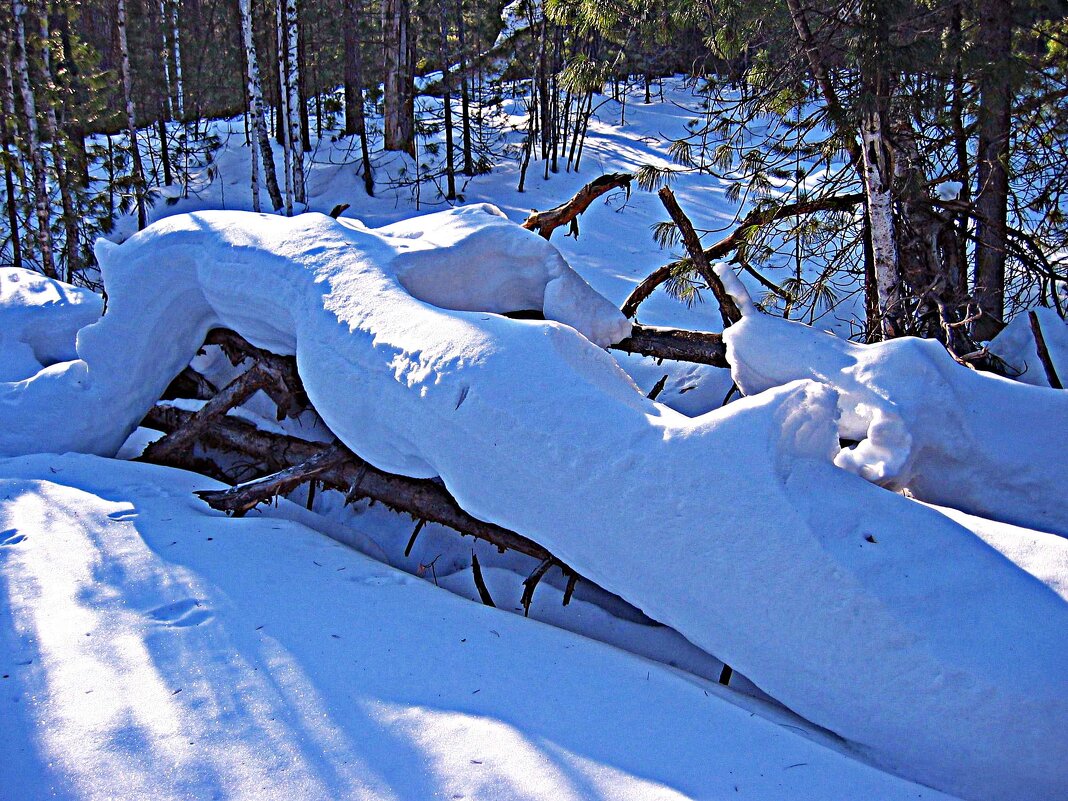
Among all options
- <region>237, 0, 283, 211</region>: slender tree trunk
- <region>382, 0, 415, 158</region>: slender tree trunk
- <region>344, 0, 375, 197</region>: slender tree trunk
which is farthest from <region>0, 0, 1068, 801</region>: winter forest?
<region>382, 0, 415, 158</region>: slender tree trunk

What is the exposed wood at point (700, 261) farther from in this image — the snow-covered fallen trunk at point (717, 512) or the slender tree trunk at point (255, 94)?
the slender tree trunk at point (255, 94)

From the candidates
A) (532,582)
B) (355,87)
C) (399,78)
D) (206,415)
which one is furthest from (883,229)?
(355,87)

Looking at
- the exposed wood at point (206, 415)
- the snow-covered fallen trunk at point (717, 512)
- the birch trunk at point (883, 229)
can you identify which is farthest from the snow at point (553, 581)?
the birch trunk at point (883, 229)

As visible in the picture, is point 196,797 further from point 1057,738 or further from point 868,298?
point 868,298

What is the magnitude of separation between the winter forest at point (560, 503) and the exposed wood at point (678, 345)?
2 cm

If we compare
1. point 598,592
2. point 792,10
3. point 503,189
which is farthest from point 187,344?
point 503,189

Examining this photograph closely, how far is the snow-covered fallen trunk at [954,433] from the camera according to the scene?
289 cm

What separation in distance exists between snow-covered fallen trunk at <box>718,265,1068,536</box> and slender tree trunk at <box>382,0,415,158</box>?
39.0ft

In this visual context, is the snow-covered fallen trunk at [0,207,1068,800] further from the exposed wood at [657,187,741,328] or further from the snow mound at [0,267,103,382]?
the snow mound at [0,267,103,382]

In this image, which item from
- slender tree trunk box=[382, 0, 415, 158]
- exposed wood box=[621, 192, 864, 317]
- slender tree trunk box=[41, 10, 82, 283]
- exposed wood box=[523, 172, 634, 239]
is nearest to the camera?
exposed wood box=[621, 192, 864, 317]

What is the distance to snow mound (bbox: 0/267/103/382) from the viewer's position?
4.67m

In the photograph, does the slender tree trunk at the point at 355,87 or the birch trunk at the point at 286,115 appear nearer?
the birch trunk at the point at 286,115

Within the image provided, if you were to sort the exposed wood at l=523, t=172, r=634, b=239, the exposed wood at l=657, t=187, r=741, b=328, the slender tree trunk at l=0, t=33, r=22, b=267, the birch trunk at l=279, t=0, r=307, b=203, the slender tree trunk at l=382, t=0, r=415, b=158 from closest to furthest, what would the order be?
the exposed wood at l=657, t=187, r=741, b=328 → the exposed wood at l=523, t=172, r=634, b=239 → the slender tree trunk at l=0, t=33, r=22, b=267 → the birch trunk at l=279, t=0, r=307, b=203 → the slender tree trunk at l=382, t=0, r=415, b=158

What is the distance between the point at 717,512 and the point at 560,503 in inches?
22.3
